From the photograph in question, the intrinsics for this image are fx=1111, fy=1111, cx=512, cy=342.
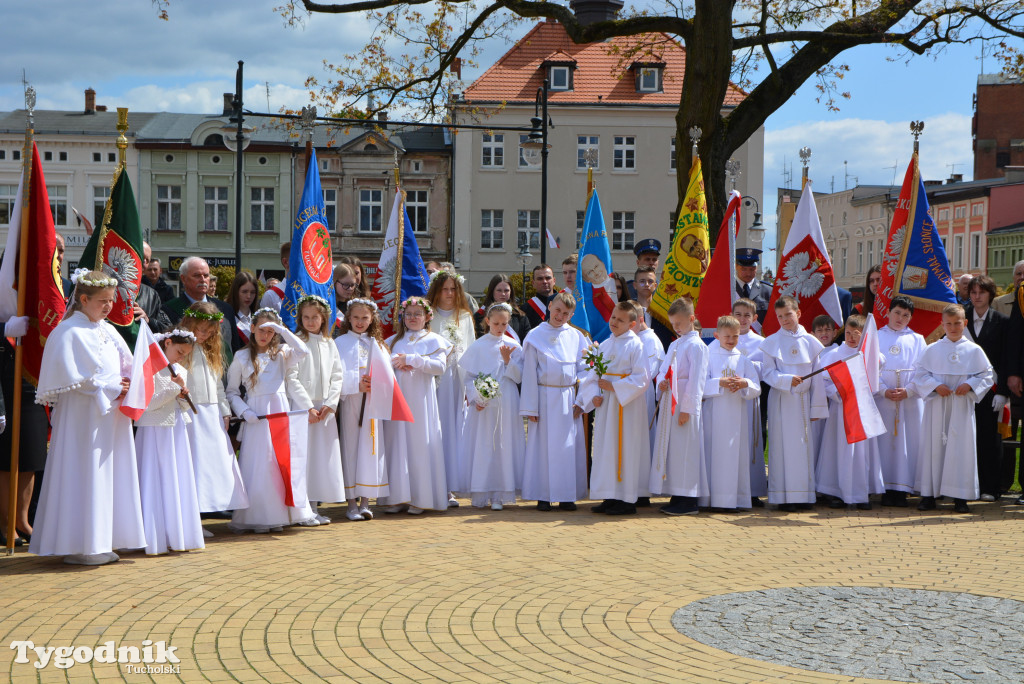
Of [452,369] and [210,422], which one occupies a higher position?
[452,369]

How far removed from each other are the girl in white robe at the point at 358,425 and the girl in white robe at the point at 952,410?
16.9ft

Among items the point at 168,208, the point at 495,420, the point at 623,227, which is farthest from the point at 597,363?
the point at 168,208

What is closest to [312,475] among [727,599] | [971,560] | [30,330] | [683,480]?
[30,330]

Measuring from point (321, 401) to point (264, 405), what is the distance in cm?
61

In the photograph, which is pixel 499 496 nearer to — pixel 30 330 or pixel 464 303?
pixel 464 303

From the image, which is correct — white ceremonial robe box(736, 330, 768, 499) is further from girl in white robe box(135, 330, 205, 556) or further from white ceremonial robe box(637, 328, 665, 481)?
girl in white robe box(135, 330, 205, 556)

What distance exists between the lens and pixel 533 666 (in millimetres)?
5355

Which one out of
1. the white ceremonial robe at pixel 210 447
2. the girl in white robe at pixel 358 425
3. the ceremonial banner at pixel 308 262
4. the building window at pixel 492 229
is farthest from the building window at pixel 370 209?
the white ceremonial robe at pixel 210 447

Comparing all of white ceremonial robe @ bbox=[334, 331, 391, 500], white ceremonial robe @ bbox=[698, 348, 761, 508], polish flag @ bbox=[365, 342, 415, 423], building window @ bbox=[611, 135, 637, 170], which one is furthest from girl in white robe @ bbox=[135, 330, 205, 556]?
building window @ bbox=[611, 135, 637, 170]

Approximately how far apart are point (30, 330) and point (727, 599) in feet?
17.6

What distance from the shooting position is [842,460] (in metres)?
10.6

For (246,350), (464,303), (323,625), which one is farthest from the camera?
(464,303)

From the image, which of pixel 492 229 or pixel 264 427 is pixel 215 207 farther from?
pixel 264 427

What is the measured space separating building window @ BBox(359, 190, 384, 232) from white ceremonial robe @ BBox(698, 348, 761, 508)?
138ft
